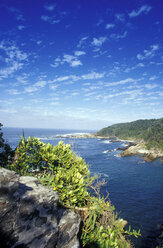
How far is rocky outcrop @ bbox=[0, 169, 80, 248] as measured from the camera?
3.05 m

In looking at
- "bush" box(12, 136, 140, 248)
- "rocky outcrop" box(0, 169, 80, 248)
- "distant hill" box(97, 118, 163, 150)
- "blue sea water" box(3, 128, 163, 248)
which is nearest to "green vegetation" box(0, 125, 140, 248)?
"bush" box(12, 136, 140, 248)

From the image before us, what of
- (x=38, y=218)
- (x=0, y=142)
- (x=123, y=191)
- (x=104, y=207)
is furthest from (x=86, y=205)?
(x=123, y=191)

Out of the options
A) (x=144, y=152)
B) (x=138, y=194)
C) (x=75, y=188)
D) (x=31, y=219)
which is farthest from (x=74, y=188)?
(x=144, y=152)

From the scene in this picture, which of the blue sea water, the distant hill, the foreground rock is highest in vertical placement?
the distant hill

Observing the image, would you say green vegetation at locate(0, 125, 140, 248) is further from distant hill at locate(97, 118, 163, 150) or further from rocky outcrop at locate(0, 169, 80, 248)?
distant hill at locate(97, 118, 163, 150)

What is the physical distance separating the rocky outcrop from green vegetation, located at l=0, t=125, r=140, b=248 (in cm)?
80

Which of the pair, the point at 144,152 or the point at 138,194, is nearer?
the point at 138,194

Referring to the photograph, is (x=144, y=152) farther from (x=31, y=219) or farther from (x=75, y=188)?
(x=31, y=219)

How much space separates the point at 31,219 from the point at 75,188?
2.27 meters

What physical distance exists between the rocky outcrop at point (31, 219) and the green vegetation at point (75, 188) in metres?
0.80

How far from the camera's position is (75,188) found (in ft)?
18.0

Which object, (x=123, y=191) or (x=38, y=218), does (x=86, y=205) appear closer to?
(x=38, y=218)

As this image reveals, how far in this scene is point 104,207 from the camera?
5.41m

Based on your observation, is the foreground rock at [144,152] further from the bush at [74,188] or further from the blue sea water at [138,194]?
the bush at [74,188]
